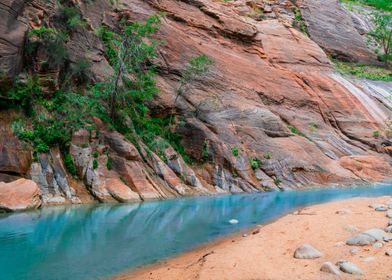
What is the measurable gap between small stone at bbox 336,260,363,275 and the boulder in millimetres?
13124

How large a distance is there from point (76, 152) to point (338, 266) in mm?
16398

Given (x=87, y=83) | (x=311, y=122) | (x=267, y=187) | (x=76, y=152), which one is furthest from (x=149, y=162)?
(x=311, y=122)

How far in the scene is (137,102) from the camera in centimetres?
2897

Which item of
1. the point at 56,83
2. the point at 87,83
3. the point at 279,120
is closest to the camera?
the point at 56,83

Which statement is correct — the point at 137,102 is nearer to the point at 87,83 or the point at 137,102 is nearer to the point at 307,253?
the point at 87,83

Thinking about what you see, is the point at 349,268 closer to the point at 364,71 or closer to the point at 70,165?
the point at 70,165

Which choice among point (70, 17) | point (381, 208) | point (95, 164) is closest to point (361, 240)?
point (381, 208)

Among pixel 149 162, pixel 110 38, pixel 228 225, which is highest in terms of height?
pixel 110 38

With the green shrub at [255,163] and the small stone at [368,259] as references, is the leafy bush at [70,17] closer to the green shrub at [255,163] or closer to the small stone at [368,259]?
the green shrub at [255,163]

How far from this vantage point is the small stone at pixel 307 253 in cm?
910

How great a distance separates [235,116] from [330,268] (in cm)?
2575

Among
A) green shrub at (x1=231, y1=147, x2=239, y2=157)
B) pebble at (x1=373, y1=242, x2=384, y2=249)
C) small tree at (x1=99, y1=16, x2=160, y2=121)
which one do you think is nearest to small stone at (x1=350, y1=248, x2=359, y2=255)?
pebble at (x1=373, y1=242, x2=384, y2=249)

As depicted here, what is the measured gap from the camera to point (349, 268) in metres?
7.74

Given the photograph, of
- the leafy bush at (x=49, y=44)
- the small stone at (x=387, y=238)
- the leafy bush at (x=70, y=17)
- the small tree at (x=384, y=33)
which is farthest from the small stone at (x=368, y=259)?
the small tree at (x=384, y=33)
